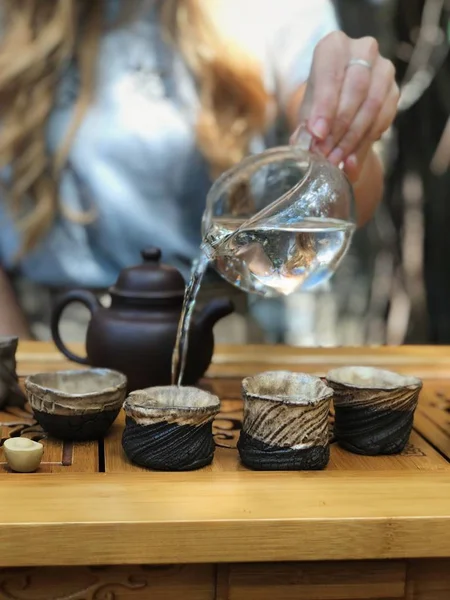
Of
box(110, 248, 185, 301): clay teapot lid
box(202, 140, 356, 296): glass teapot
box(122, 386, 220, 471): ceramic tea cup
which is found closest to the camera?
box(122, 386, 220, 471): ceramic tea cup

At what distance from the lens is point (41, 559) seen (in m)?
0.60

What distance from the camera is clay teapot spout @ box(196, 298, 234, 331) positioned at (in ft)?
3.14

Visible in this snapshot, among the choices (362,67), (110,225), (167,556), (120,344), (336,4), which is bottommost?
(167,556)

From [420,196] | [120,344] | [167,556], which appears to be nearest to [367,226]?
[420,196]

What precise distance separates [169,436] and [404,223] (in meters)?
0.78

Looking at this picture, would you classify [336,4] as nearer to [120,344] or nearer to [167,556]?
[120,344]

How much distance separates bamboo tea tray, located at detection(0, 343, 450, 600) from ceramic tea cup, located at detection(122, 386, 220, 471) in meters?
0.01

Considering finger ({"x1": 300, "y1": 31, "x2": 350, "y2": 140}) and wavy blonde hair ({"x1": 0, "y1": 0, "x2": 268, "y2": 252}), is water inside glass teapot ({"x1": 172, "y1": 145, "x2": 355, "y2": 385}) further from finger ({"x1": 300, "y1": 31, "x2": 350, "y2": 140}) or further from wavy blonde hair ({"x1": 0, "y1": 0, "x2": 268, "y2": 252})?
wavy blonde hair ({"x1": 0, "y1": 0, "x2": 268, "y2": 252})

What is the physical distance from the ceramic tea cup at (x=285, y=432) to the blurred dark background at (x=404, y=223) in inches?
23.6

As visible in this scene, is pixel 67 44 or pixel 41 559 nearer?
pixel 41 559

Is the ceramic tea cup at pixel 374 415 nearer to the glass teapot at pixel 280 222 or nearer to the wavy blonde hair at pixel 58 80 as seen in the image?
the glass teapot at pixel 280 222

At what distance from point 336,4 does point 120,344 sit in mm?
764

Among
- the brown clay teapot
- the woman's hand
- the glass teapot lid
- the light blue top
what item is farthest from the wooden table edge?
the light blue top

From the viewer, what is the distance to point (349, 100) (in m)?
0.98
